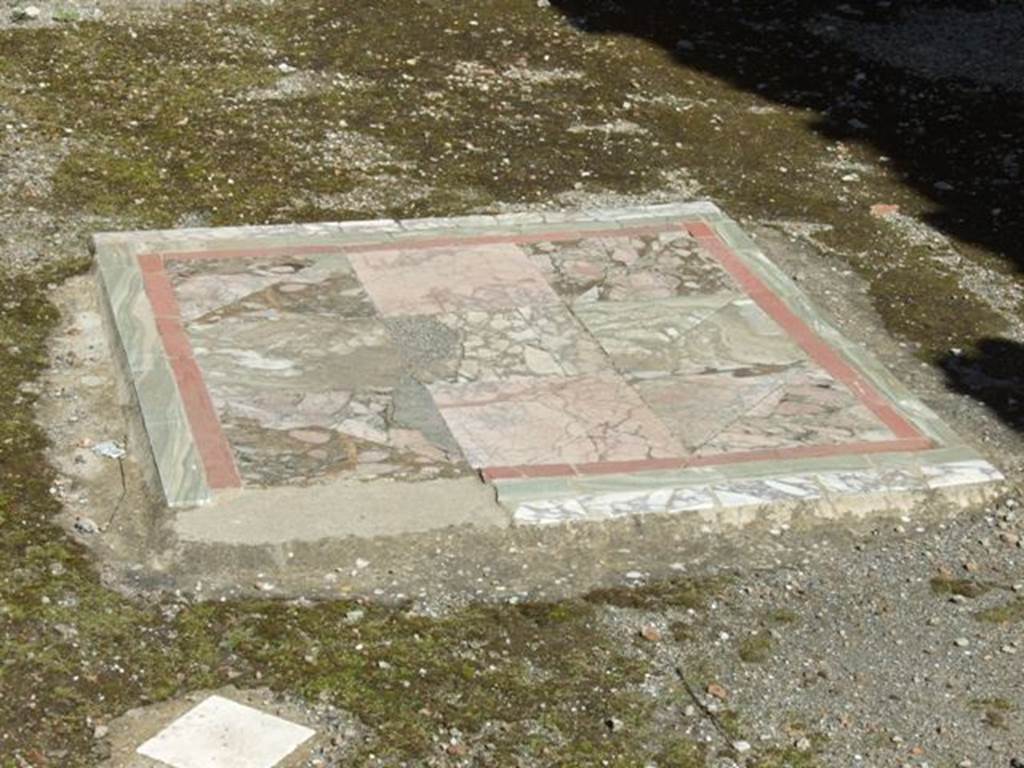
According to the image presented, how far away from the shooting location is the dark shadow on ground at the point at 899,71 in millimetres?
10523

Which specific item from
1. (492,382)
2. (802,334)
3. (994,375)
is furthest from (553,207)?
(994,375)

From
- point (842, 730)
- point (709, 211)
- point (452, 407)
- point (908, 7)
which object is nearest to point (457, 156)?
point (709, 211)

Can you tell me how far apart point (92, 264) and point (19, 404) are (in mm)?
1318

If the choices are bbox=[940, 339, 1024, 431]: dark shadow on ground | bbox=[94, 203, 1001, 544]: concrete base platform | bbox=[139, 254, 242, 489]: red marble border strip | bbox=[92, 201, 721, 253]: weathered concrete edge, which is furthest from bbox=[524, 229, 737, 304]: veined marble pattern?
bbox=[139, 254, 242, 489]: red marble border strip

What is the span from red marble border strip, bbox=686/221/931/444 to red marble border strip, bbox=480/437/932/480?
0.10 m

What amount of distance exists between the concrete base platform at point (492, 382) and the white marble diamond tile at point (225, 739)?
0.94 m

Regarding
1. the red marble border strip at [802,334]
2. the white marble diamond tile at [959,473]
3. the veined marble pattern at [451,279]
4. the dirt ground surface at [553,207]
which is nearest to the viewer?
the dirt ground surface at [553,207]

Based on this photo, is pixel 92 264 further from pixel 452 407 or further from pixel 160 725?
pixel 160 725

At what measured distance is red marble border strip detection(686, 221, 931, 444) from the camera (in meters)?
7.88

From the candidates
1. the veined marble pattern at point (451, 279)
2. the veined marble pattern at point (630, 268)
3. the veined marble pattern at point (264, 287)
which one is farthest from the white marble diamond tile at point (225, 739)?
the veined marble pattern at point (630, 268)

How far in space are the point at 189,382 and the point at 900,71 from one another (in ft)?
19.1

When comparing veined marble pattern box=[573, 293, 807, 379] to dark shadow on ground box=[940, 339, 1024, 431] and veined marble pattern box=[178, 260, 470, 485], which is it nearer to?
dark shadow on ground box=[940, 339, 1024, 431]

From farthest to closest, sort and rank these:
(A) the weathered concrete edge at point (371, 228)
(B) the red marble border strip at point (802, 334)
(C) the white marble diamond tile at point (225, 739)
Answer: (A) the weathered concrete edge at point (371, 228), (B) the red marble border strip at point (802, 334), (C) the white marble diamond tile at point (225, 739)

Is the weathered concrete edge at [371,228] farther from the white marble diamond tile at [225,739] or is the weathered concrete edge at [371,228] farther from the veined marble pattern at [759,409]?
the white marble diamond tile at [225,739]
